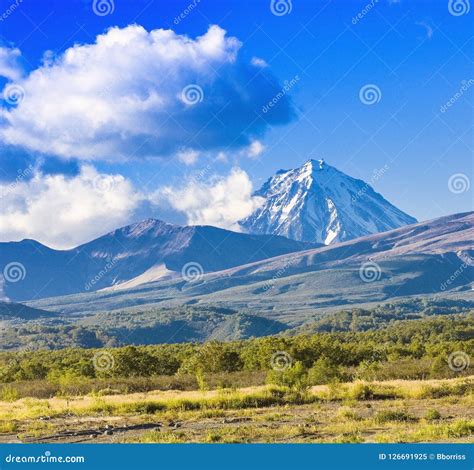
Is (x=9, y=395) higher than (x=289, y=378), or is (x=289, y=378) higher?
(x=9, y=395)

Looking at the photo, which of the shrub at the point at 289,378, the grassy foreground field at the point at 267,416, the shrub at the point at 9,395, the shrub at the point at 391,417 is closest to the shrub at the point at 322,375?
the shrub at the point at 289,378

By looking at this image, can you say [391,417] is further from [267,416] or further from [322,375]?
[322,375]

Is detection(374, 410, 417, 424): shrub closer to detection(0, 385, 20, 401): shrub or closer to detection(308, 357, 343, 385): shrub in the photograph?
detection(308, 357, 343, 385): shrub

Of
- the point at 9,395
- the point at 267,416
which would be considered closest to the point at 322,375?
the point at 267,416

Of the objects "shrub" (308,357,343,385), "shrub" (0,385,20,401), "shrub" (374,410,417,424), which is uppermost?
"shrub" (0,385,20,401)

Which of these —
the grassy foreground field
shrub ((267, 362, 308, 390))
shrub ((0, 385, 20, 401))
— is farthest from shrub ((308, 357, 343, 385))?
shrub ((0, 385, 20, 401))

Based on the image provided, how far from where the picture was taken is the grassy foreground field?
23.1 metres

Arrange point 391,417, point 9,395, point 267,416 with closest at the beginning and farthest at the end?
point 391,417, point 267,416, point 9,395

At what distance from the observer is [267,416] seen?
94.3ft

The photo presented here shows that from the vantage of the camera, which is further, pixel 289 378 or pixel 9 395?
pixel 9 395
